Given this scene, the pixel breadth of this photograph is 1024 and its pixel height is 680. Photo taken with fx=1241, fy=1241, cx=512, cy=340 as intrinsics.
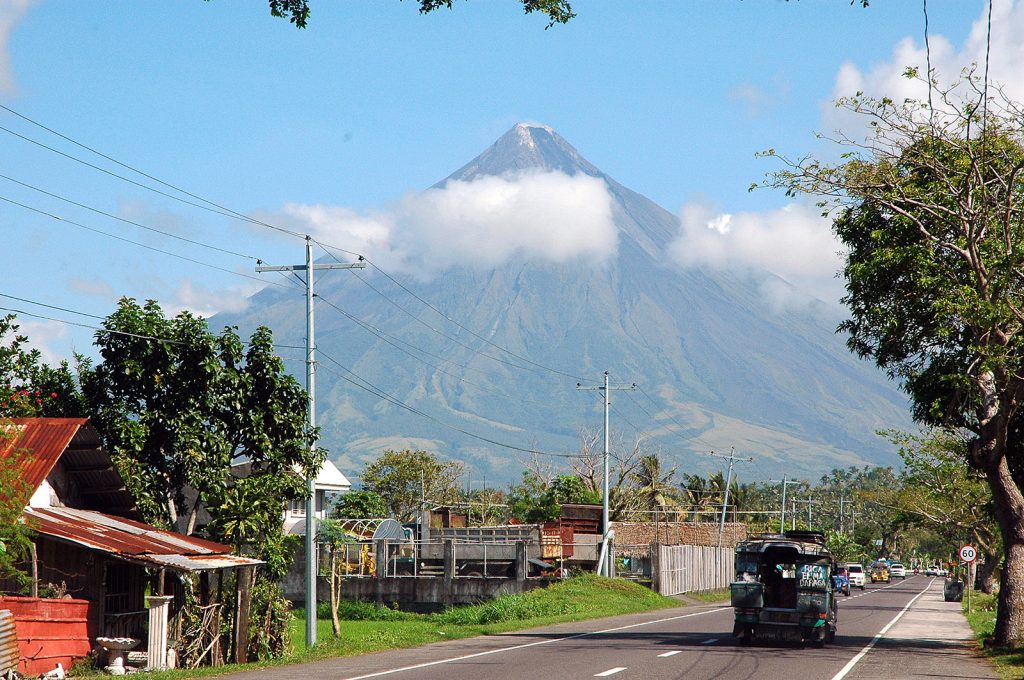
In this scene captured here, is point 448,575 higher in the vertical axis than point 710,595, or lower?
higher

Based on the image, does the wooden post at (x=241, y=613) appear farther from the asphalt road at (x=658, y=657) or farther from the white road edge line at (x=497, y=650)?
the white road edge line at (x=497, y=650)

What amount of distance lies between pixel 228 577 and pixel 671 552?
32388 millimetres

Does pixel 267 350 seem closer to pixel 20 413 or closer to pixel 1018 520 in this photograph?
pixel 20 413

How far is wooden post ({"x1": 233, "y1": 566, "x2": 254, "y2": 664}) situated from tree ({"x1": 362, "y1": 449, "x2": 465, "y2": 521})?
75.9 metres

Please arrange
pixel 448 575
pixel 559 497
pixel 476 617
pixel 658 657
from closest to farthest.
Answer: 1. pixel 658 657
2. pixel 476 617
3. pixel 448 575
4. pixel 559 497

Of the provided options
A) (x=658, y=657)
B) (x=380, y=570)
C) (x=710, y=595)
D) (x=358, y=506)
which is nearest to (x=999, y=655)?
(x=658, y=657)

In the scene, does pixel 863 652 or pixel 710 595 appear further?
pixel 710 595

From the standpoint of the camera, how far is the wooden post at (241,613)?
27734 mm

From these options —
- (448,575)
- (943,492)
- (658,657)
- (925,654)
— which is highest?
(943,492)

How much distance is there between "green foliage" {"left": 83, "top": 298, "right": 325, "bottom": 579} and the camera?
2998 cm

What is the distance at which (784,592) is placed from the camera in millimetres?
31031

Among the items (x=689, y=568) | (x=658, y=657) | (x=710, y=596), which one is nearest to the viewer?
(x=658, y=657)

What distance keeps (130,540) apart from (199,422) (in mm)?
6435

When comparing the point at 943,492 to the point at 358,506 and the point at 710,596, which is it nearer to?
the point at 710,596
